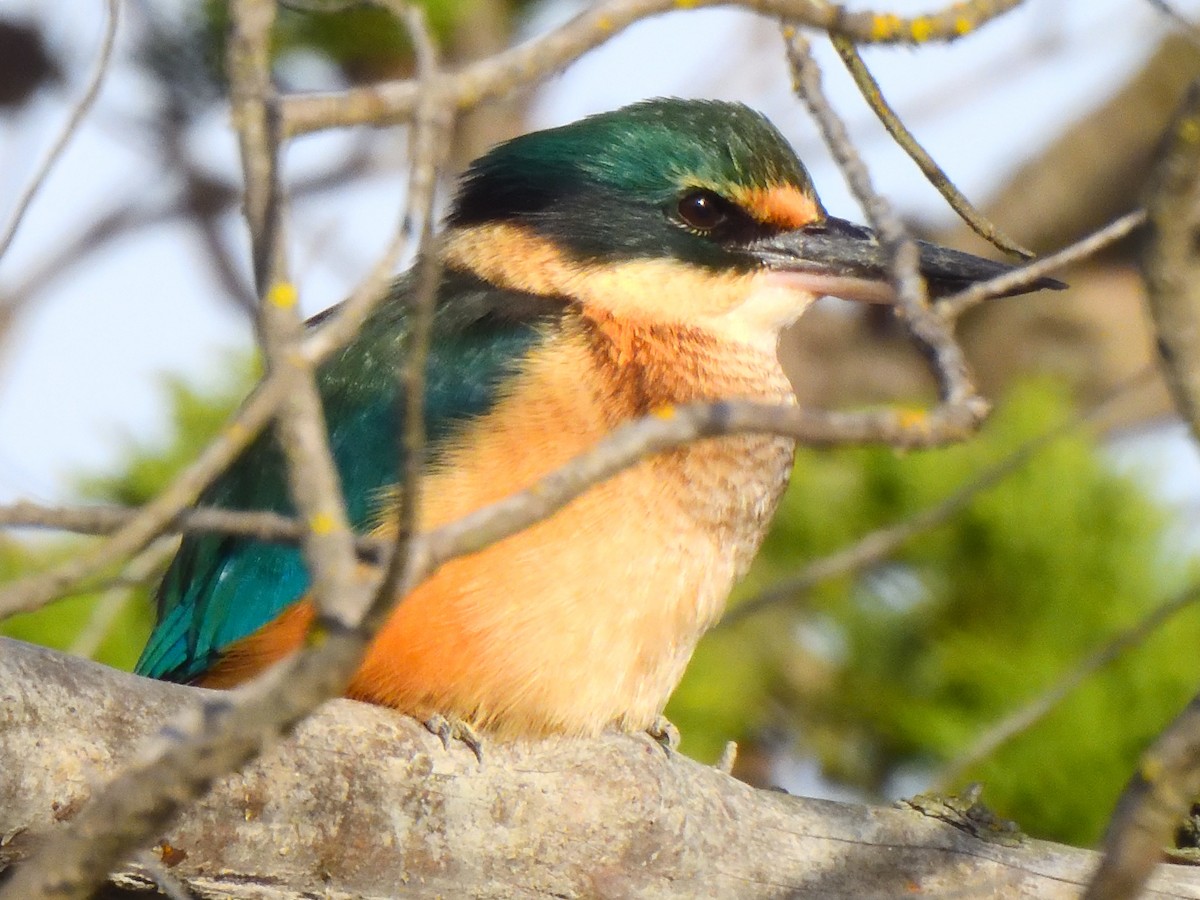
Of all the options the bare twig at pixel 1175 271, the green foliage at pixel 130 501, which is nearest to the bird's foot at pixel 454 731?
the bare twig at pixel 1175 271

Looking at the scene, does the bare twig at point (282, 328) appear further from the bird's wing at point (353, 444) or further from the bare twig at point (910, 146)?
the bird's wing at point (353, 444)

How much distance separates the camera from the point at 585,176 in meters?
3.90

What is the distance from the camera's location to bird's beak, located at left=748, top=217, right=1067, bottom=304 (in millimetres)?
3855

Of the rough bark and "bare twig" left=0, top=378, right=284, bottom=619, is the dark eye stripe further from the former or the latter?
"bare twig" left=0, top=378, right=284, bottom=619

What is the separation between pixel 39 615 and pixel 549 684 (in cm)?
263

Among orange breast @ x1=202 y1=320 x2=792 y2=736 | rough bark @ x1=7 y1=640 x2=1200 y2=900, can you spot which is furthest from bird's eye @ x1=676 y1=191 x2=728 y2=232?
rough bark @ x1=7 y1=640 x2=1200 y2=900

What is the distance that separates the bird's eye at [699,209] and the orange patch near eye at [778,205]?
0.19 feet

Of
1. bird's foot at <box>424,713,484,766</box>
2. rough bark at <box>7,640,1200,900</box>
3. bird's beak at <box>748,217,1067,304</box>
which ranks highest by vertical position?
bird's beak at <box>748,217,1067,304</box>

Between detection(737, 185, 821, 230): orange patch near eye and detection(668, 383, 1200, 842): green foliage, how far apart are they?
5.77 feet

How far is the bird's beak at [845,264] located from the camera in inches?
152

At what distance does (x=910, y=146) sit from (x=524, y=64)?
2.81 ft

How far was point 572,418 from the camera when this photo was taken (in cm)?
344

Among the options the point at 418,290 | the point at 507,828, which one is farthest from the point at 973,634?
the point at 418,290

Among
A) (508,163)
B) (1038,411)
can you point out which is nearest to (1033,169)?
(1038,411)
